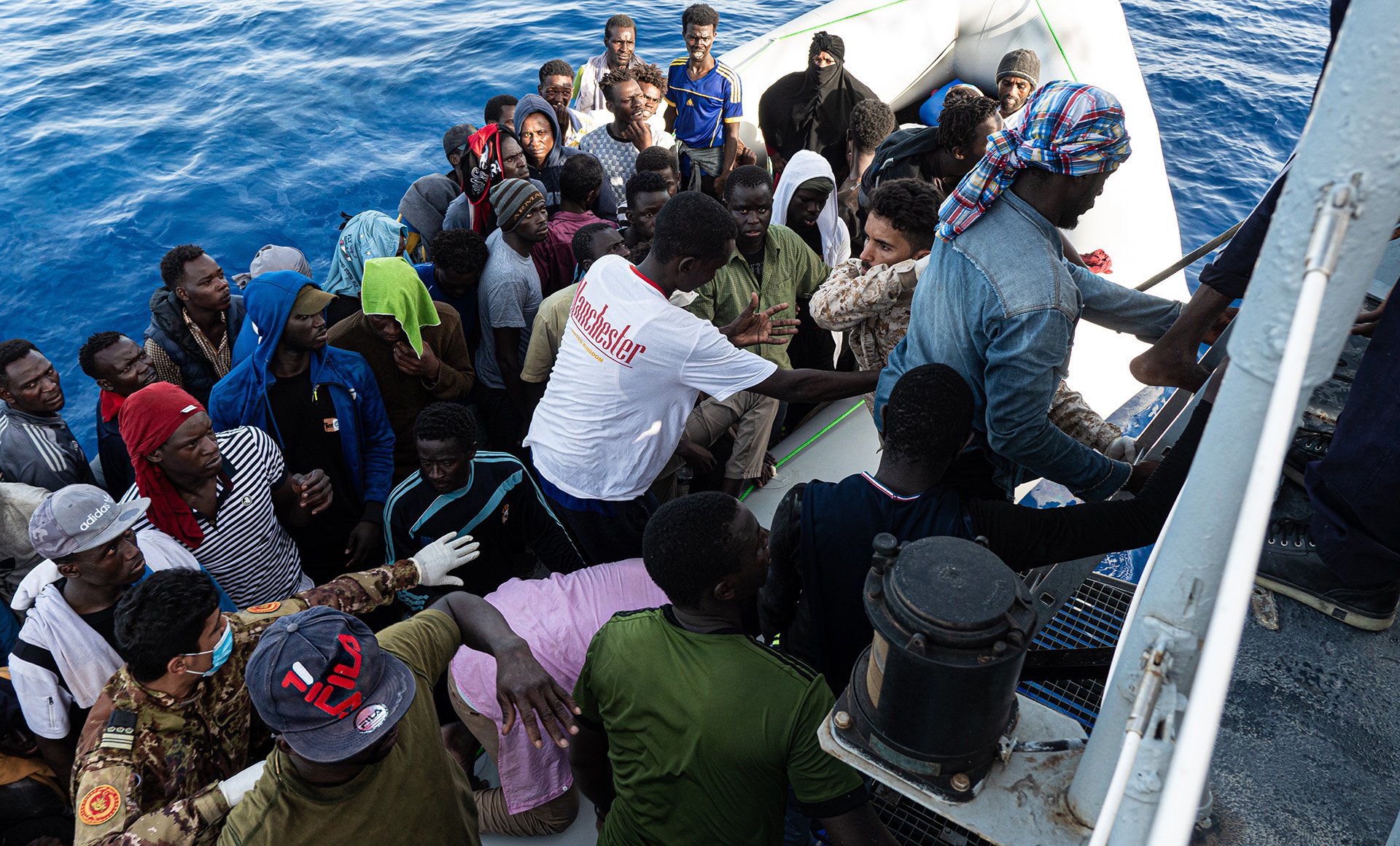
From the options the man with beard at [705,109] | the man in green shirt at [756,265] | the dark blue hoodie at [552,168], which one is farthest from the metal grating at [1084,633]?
the man with beard at [705,109]

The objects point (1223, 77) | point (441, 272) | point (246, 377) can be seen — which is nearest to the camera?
point (246, 377)

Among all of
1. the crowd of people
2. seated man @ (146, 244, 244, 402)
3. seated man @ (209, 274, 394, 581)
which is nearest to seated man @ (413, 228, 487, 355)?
the crowd of people

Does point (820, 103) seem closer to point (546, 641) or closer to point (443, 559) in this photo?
point (443, 559)

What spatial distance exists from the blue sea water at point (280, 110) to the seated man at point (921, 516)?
6.73 metres

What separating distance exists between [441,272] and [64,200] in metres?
8.15

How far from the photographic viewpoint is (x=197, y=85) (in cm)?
1215

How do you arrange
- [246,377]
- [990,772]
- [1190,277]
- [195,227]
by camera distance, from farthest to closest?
[195,227] → [1190,277] → [246,377] → [990,772]

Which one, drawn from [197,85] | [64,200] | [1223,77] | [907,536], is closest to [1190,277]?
[1223,77]

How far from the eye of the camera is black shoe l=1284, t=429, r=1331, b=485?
7.32 feet

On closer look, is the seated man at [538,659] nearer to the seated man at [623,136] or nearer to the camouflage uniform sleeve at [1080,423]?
the camouflage uniform sleeve at [1080,423]

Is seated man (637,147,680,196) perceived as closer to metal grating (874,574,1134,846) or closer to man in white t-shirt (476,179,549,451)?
man in white t-shirt (476,179,549,451)

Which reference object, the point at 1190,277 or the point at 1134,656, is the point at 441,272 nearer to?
the point at 1134,656

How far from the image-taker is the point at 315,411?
3564 millimetres

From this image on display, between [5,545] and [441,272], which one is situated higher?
[441,272]
